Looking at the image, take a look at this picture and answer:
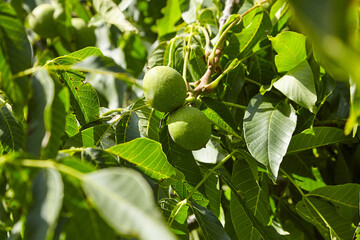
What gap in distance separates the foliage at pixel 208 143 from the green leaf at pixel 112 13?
0.18 meters

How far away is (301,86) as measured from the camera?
3.55 ft

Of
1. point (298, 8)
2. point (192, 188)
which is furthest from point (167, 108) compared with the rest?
point (298, 8)

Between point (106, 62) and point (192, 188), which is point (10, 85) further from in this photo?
point (192, 188)

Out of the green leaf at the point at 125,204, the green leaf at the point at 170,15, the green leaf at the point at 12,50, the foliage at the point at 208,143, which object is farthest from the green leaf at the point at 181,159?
the green leaf at the point at 170,15

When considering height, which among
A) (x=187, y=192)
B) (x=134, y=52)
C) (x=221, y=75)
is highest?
(x=221, y=75)

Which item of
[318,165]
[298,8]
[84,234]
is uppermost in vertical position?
[298,8]

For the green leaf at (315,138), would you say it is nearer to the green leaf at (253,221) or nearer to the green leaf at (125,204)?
the green leaf at (253,221)

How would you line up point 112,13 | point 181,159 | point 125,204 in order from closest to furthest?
point 125,204
point 181,159
point 112,13

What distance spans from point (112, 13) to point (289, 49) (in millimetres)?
908

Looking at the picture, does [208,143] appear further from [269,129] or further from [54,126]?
[54,126]

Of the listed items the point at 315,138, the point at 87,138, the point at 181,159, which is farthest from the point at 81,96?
the point at 315,138

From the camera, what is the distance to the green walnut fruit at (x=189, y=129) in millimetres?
1005

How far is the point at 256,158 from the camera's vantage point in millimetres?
1030

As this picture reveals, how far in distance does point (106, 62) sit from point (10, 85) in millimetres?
186
